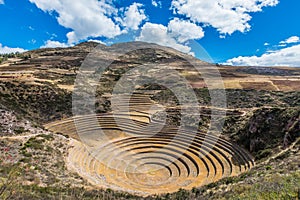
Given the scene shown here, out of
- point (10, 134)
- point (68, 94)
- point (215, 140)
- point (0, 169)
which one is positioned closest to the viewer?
point (0, 169)

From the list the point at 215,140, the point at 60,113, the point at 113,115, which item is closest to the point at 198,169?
the point at 215,140

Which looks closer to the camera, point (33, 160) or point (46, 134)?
point (33, 160)

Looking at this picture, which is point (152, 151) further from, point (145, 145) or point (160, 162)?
point (160, 162)

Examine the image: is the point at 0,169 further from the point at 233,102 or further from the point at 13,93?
the point at 233,102

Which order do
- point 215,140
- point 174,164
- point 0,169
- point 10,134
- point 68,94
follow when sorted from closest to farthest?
1. point 0,169
2. point 10,134
3. point 174,164
4. point 215,140
5. point 68,94

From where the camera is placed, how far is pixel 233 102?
110ft

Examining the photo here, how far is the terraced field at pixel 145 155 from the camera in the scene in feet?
54.9

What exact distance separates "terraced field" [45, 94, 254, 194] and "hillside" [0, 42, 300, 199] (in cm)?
9

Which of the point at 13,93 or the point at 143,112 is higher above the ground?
the point at 13,93

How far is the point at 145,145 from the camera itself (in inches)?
912

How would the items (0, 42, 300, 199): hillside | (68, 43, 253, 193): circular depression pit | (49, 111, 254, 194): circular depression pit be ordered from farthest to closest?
1. (68, 43, 253, 193): circular depression pit
2. (49, 111, 254, 194): circular depression pit
3. (0, 42, 300, 199): hillside

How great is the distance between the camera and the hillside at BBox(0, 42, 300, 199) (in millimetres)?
10859

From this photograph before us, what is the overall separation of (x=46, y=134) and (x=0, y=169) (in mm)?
8414

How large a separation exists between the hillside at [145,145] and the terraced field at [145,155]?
0.09m
